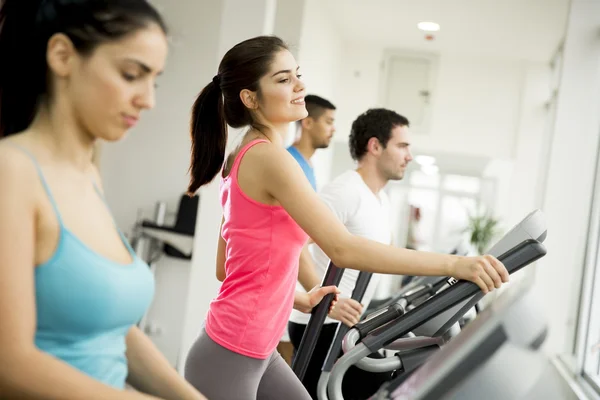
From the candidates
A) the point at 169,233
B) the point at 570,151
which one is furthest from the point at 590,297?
the point at 169,233

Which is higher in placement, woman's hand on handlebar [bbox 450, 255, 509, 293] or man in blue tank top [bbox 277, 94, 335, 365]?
man in blue tank top [bbox 277, 94, 335, 365]

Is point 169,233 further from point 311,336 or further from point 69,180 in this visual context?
point 69,180

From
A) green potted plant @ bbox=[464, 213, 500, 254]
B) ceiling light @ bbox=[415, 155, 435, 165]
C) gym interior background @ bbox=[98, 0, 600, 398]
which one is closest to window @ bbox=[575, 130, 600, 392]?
gym interior background @ bbox=[98, 0, 600, 398]

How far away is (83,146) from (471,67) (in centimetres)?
802

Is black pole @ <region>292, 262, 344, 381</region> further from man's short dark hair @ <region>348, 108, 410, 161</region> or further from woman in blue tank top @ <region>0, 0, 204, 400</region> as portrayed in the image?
man's short dark hair @ <region>348, 108, 410, 161</region>

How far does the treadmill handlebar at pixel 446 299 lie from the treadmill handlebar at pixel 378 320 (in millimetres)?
230

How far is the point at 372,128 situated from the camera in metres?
3.12

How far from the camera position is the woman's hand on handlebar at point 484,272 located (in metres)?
1.36

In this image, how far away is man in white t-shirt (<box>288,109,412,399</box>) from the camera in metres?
2.44

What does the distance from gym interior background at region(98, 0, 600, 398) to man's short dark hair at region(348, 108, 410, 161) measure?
2.89ft

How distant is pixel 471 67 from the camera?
28.0ft

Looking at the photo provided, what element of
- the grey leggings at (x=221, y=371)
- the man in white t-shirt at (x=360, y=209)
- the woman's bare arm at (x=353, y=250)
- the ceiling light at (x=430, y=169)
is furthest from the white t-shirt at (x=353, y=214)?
the ceiling light at (x=430, y=169)

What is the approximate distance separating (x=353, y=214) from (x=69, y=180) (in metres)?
1.84

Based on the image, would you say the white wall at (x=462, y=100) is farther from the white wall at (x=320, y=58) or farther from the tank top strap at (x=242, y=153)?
the tank top strap at (x=242, y=153)
